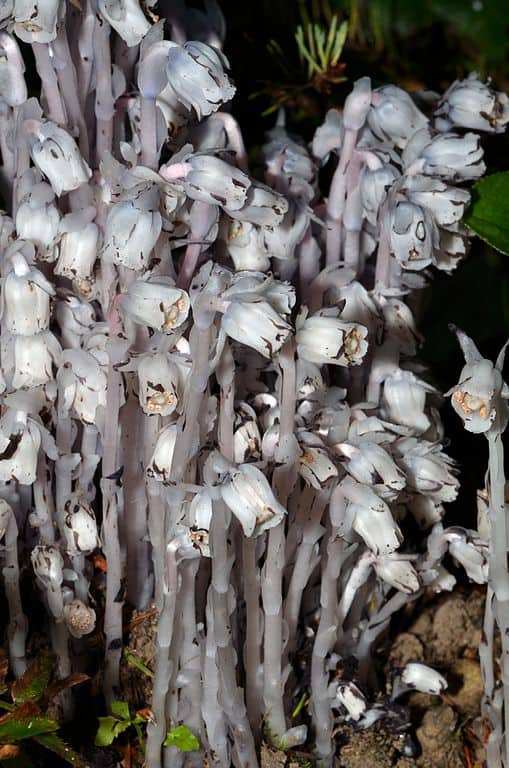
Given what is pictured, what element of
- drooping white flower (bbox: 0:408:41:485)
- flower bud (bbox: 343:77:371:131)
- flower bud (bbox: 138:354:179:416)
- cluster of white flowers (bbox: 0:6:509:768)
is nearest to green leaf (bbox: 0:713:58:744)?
cluster of white flowers (bbox: 0:6:509:768)

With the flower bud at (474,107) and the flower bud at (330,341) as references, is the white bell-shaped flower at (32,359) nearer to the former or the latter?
the flower bud at (330,341)

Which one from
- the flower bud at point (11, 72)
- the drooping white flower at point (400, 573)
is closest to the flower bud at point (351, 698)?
the drooping white flower at point (400, 573)

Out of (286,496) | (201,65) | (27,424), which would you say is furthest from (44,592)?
(201,65)

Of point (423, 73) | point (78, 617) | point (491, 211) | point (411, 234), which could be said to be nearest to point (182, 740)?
point (78, 617)

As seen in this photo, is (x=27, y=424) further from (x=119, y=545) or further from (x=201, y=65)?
(x=201, y=65)

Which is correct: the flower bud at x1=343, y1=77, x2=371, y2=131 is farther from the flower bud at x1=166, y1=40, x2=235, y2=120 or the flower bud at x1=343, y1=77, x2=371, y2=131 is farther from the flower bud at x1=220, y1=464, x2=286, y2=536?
the flower bud at x1=220, y1=464, x2=286, y2=536
